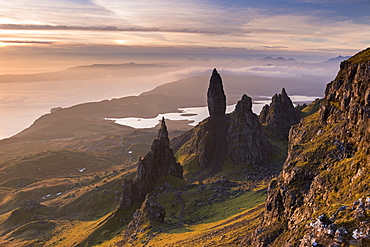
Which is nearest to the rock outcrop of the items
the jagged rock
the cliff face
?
→ the jagged rock

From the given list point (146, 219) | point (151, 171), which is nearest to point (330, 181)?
point (146, 219)

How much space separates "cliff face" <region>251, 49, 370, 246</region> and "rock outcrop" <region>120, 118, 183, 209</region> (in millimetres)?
98519

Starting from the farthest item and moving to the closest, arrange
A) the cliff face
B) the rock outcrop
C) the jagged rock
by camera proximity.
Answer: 1. the rock outcrop
2. the jagged rock
3. the cliff face

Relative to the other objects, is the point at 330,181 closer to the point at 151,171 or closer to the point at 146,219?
the point at 146,219

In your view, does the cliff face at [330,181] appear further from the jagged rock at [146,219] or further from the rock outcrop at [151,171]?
the rock outcrop at [151,171]

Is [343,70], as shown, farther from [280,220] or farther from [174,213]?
[174,213]

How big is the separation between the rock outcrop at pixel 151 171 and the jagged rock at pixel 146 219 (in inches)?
962

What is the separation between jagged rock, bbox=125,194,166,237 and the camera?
129 m

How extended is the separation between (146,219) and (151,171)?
45.1 m

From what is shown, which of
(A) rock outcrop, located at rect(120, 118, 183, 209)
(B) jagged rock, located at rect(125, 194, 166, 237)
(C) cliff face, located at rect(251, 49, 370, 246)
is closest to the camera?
(C) cliff face, located at rect(251, 49, 370, 246)

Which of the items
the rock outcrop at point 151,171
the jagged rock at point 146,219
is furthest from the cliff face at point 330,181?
the rock outcrop at point 151,171

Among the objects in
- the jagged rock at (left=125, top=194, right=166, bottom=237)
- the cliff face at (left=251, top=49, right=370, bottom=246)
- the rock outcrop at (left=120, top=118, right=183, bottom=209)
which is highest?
the cliff face at (left=251, top=49, right=370, bottom=246)

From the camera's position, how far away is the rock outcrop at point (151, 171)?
160 meters

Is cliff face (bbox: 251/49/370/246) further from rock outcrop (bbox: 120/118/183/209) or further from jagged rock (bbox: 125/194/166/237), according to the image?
rock outcrop (bbox: 120/118/183/209)
